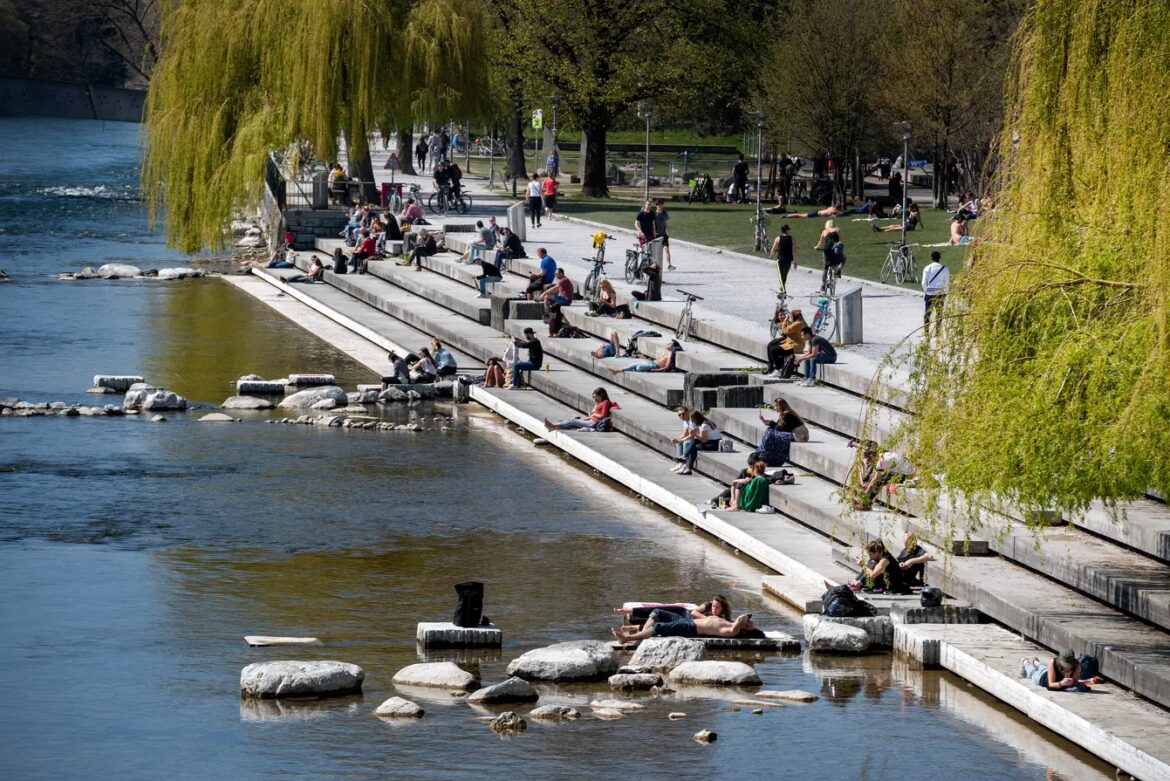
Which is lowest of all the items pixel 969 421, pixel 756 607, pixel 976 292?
pixel 756 607

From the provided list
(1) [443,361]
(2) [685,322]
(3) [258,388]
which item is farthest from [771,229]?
(3) [258,388]

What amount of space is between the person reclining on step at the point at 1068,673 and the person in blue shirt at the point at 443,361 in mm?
19543

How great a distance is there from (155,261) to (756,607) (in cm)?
3841

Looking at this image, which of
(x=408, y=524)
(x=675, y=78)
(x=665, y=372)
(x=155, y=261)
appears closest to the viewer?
(x=408, y=524)

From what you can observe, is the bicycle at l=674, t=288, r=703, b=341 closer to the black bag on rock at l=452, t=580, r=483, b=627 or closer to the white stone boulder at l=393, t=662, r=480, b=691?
the black bag on rock at l=452, t=580, r=483, b=627

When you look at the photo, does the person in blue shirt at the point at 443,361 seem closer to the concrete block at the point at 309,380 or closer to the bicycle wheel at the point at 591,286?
the concrete block at the point at 309,380

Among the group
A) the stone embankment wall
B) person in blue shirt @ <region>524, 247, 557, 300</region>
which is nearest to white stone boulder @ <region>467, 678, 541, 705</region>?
person in blue shirt @ <region>524, 247, 557, 300</region>

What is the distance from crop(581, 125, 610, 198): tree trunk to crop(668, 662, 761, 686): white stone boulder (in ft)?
155

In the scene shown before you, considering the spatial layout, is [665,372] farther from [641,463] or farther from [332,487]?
[332,487]

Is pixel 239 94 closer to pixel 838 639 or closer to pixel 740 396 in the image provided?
pixel 740 396

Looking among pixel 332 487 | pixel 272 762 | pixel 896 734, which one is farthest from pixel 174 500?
pixel 896 734

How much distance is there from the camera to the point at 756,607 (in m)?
19.4

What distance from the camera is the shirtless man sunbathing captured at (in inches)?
698

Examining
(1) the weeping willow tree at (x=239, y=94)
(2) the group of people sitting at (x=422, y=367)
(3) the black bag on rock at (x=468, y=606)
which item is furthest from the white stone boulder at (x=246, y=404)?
(1) the weeping willow tree at (x=239, y=94)
